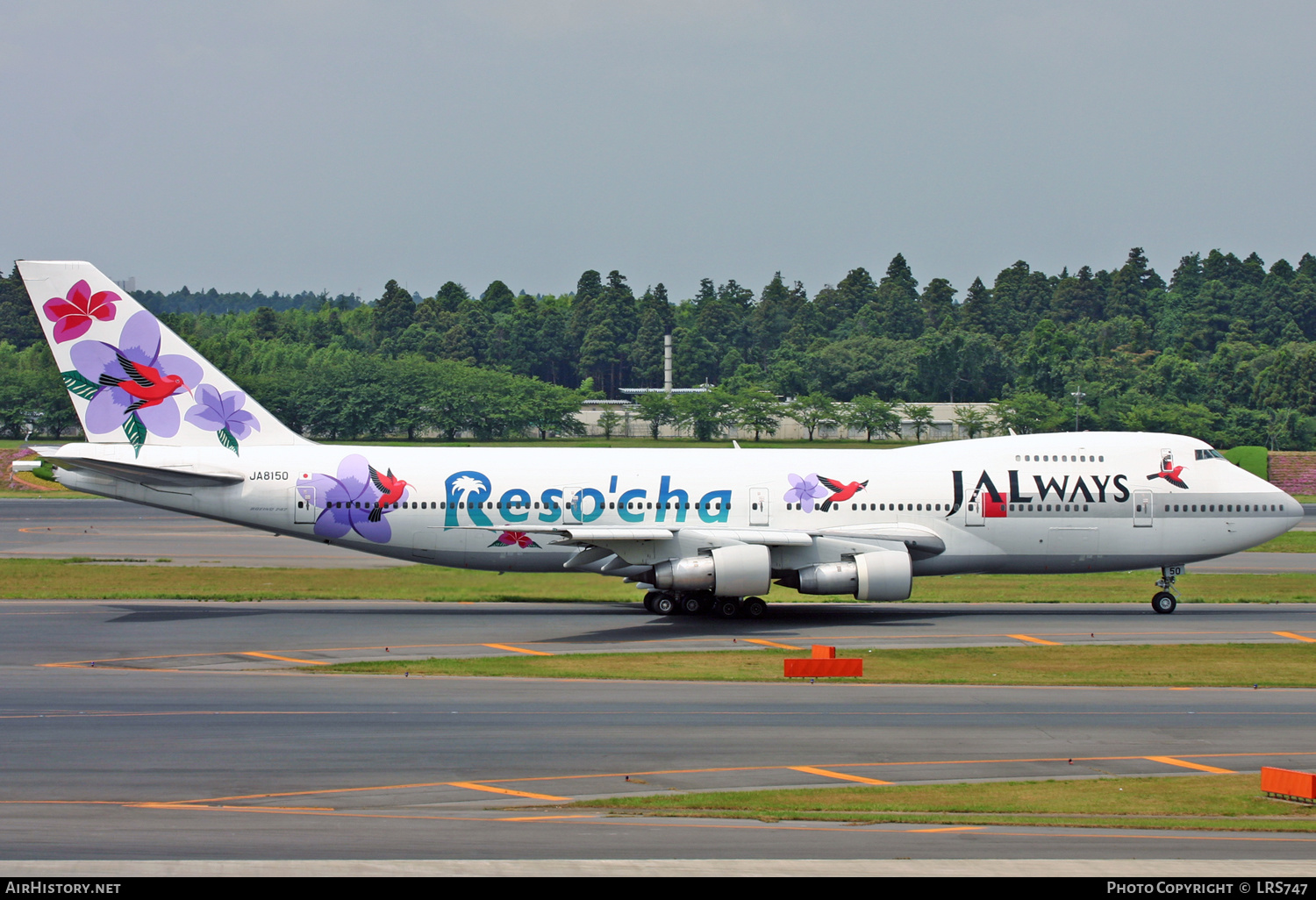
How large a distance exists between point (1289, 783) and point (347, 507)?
2799 cm

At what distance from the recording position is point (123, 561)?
50.5 meters

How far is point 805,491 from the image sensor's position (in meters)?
39.7

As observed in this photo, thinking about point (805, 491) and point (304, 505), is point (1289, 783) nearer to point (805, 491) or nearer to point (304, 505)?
point (805, 491)

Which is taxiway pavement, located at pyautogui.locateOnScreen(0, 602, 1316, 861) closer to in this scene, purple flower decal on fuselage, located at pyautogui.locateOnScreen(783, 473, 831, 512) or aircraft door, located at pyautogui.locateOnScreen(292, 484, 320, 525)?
aircraft door, located at pyautogui.locateOnScreen(292, 484, 320, 525)

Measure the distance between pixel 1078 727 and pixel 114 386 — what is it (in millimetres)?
30021

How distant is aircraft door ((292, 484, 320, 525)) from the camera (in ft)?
127

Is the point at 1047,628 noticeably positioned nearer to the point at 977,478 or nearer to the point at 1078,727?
the point at 977,478

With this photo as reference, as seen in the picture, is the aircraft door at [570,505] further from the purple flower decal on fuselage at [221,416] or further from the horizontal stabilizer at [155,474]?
the purple flower decal on fuselage at [221,416]

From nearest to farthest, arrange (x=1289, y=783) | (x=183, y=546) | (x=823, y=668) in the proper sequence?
(x=1289, y=783) < (x=823, y=668) < (x=183, y=546)

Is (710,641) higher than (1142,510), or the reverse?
Answer: (1142,510)

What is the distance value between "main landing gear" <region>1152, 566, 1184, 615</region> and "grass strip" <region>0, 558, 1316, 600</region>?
2.92 meters

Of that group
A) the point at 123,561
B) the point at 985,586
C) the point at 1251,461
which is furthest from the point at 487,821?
the point at 1251,461

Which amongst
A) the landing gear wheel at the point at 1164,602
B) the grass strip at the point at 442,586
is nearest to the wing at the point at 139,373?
the grass strip at the point at 442,586

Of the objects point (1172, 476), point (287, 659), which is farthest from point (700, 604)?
point (1172, 476)
